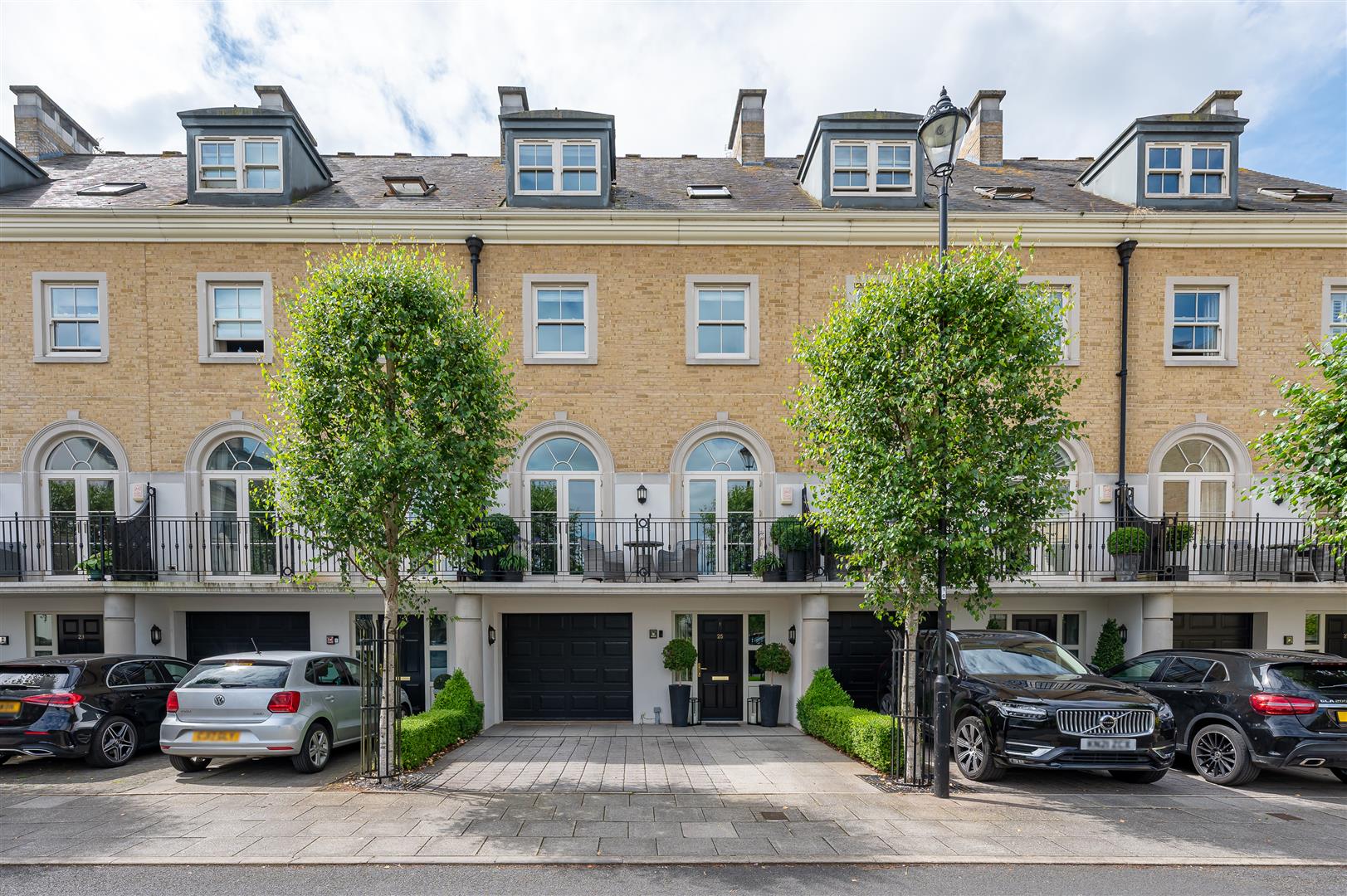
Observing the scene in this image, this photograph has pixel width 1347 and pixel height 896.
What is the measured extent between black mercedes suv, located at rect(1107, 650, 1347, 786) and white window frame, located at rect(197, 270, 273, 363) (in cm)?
1493

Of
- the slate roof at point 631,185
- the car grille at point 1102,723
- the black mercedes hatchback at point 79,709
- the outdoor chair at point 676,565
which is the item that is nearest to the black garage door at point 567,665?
the outdoor chair at point 676,565

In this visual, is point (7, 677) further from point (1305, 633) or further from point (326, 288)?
point (1305, 633)

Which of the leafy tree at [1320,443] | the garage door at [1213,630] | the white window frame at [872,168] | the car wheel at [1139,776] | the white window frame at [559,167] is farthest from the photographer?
the white window frame at [872,168]

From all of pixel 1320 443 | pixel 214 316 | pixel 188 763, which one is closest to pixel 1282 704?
pixel 1320 443

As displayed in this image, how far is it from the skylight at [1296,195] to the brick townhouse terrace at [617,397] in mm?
869

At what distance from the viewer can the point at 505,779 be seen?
839cm

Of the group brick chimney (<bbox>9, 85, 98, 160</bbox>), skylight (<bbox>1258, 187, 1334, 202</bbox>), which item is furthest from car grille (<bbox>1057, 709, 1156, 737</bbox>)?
brick chimney (<bbox>9, 85, 98, 160</bbox>)

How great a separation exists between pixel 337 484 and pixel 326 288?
229 cm

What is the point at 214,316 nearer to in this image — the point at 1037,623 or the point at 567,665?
the point at 567,665

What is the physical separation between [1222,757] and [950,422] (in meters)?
5.40

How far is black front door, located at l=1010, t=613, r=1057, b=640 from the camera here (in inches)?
524

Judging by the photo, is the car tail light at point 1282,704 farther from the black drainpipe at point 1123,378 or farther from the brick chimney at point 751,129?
the brick chimney at point 751,129

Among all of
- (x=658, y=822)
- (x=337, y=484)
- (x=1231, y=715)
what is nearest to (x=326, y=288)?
(x=337, y=484)

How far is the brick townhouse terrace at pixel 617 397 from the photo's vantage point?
12094 mm
